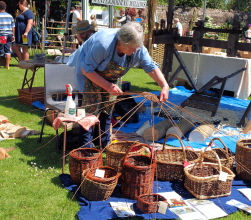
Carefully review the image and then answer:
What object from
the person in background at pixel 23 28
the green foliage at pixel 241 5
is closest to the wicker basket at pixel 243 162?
the person in background at pixel 23 28

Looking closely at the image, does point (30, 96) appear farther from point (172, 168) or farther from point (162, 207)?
point (162, 207)

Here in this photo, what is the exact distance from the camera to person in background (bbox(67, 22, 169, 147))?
10.2 ft

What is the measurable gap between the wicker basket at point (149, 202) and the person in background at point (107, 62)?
0.84 metres

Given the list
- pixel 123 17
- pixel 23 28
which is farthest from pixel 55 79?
pixel 123 17

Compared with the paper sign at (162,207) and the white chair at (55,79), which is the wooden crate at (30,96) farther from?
the paper sign at (162,207)

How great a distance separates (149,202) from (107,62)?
1399mm

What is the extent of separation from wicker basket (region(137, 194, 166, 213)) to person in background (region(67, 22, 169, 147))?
2.74 ft

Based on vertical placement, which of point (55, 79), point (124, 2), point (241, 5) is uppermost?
point (241, 5)

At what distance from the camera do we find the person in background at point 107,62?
311 cm

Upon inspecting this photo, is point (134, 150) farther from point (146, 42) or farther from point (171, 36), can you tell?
point (146, 42)

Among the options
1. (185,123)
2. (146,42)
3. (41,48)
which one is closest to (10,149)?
(185,123)

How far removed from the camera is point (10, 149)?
420 centimetres

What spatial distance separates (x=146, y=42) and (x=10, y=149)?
8938mm

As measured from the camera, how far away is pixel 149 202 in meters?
2.87
